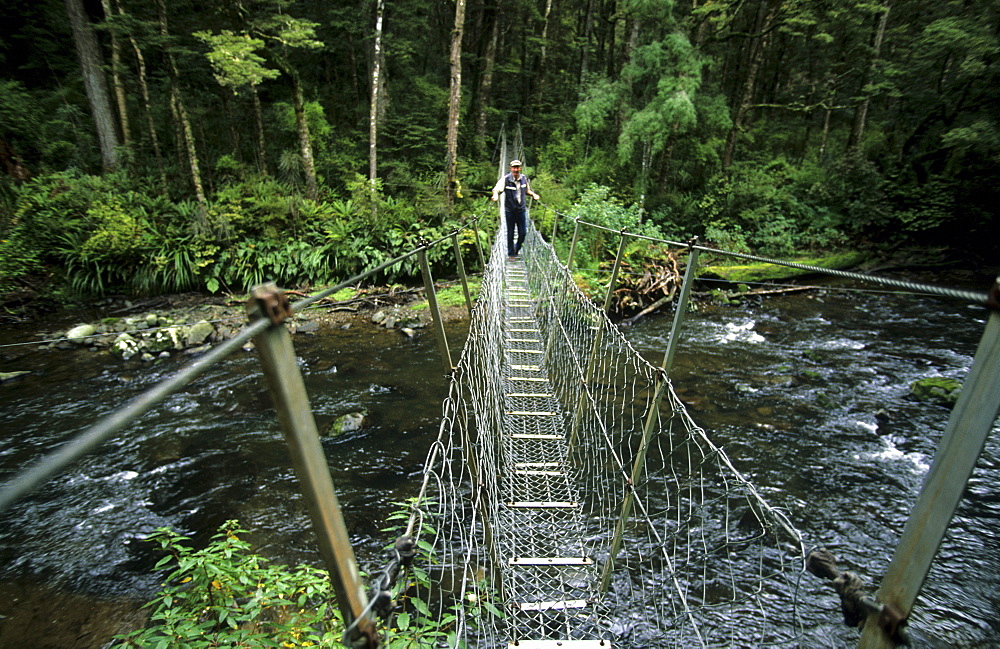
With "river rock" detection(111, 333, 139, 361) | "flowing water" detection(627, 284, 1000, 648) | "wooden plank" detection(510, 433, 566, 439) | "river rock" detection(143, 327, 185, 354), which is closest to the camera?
"flowing water" detection(627, 284, 1000, 648)

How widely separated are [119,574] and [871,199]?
46.3ft

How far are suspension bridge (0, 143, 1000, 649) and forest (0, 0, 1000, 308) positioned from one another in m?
4.34

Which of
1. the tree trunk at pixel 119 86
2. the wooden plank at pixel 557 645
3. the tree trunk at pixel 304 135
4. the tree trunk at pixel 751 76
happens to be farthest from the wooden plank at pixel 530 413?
the tree trunk at pixel 119 86

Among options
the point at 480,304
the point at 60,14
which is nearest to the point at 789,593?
the point at 480,304

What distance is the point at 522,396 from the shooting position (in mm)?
3725

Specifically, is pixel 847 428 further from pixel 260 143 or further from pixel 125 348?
pixel 260 143

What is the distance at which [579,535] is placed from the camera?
2.55m

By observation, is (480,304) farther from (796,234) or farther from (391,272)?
(796,234)

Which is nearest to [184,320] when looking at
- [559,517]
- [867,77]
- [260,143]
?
[260,143]

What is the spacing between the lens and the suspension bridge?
71 cm

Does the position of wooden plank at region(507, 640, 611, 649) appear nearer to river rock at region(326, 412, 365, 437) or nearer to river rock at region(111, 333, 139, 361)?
river rock at region(326, 412, 365, 437)

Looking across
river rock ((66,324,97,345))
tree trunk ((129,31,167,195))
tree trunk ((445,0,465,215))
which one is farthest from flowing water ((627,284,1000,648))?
tree trunk ((129,31,167,195))

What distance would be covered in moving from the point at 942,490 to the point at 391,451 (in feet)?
13.1

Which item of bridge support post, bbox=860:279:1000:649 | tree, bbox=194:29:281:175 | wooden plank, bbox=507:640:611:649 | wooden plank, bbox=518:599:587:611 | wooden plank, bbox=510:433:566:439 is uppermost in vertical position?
tree, bbox=194:29:281:175
